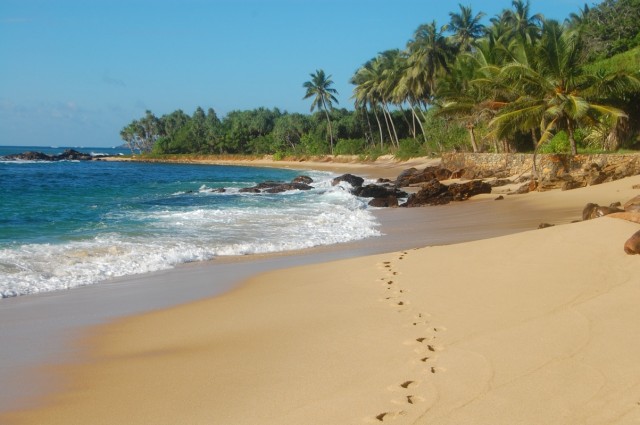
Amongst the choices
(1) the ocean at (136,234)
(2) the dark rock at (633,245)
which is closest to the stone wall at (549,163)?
(1) the ocean at (136,234)

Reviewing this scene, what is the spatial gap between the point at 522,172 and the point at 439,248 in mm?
18997

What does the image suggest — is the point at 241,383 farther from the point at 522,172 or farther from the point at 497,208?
the point at 522,172

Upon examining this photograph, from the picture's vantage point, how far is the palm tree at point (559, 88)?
23.9 m

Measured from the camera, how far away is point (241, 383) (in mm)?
4672

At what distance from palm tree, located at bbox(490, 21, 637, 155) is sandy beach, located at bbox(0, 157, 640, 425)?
16.1m

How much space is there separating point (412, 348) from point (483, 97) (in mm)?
31945

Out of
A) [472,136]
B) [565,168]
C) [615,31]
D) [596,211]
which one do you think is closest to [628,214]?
[596,211]

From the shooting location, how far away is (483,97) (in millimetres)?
35031

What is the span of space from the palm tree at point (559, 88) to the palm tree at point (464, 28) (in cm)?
2580

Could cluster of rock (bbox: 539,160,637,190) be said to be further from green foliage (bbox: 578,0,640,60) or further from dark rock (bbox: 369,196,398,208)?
green foliage (bbox: 578,0,640,60)

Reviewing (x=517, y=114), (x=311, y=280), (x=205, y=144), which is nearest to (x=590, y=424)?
(x=311, y=280)

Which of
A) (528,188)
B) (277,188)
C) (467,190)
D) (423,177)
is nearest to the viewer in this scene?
(528,188)

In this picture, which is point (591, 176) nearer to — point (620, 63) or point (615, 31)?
point (620, 63)

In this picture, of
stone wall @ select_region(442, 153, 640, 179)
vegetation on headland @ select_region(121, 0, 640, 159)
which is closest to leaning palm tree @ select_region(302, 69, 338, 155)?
vegetation on headland @ select_region(121, 0, 640, 159)
